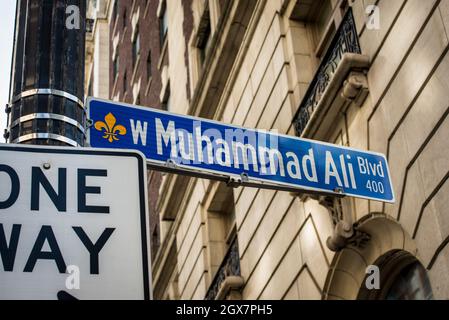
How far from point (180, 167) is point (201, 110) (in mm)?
12066

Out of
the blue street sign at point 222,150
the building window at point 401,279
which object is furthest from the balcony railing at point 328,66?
the blue street sign at point 222,150

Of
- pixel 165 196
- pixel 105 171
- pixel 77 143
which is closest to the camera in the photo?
pixel 105 171

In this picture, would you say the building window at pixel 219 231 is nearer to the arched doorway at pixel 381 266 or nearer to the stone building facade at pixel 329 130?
the stone building facade at pixel 329 130

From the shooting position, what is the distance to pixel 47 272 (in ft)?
10.0

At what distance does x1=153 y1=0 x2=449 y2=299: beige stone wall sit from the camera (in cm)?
835

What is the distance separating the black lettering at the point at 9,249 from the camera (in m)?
3.04

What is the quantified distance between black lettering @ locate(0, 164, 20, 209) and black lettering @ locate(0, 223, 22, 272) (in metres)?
0.14

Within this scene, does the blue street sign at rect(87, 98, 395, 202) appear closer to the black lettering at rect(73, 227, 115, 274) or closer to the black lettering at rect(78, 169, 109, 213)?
the black lettering at rect(78, 169, 109, 213)

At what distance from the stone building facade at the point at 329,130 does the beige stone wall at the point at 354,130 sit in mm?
23

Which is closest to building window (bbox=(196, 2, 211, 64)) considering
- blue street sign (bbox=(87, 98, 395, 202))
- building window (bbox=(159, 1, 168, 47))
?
building window (bbox=(159, 1, 168, 47))

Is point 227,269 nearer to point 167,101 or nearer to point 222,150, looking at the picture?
point 167,101

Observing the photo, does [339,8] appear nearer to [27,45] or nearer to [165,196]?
[27,45]

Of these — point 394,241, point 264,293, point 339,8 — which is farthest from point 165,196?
point 394,241

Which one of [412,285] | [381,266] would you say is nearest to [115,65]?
[381,266]
